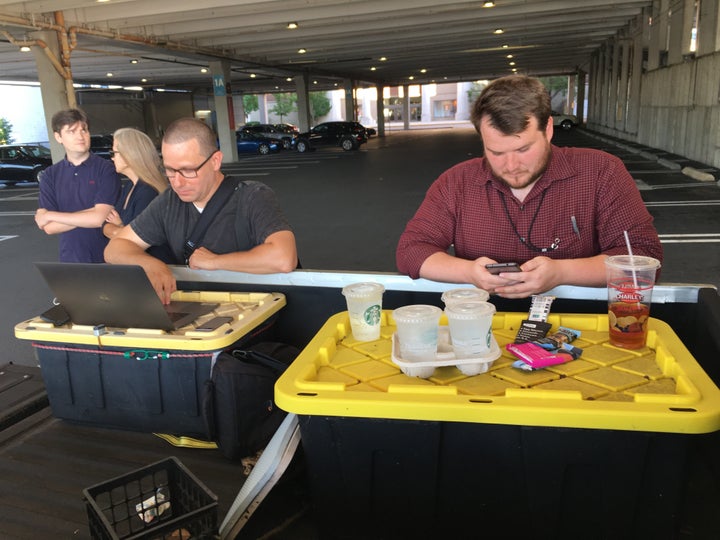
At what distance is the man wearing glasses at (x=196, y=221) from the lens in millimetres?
2314

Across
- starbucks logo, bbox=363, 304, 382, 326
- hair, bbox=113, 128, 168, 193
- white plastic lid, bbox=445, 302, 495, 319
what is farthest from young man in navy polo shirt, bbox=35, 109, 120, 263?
white plastic lid, bbox=445, 302, 495, 319

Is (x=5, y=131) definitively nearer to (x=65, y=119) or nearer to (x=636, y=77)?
(x=636, y=77)

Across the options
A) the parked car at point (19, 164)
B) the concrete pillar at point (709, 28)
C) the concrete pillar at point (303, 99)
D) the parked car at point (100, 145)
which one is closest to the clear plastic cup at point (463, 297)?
the concrete pillar at point (709, 28)

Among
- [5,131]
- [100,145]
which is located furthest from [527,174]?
[5,131]

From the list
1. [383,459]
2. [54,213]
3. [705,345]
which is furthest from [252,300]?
[54,213]

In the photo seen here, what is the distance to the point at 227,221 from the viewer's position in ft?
8.29

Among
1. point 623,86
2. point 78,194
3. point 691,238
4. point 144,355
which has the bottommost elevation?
point 691,238

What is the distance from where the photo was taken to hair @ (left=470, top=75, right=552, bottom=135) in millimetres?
1839

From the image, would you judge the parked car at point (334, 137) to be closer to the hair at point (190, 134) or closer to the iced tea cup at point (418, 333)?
the hair at point (190, 134)

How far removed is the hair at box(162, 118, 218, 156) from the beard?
3.99 feet

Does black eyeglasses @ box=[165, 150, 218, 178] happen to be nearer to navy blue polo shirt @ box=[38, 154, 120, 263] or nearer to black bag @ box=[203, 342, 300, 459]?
black bag @ box=[203, 342, 300, 459]

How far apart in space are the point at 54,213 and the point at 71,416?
Answer: 2.07 m

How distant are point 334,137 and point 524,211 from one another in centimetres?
2457

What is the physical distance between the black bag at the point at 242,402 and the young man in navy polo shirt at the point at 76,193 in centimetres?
231
